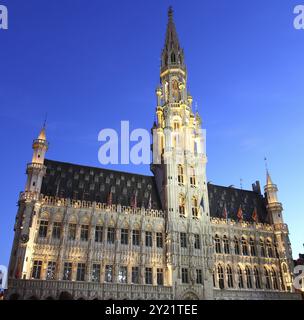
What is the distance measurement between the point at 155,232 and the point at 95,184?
11.7 metres

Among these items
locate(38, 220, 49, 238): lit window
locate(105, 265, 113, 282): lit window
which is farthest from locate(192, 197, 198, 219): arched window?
locate(38, 220, 49, 238): lit window

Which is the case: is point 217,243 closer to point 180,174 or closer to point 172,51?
point 180,174

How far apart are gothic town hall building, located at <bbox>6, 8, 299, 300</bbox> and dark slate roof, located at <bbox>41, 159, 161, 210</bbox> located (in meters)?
0.16

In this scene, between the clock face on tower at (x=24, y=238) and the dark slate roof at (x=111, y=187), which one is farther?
the dark slate roof at (x=111, y=187)

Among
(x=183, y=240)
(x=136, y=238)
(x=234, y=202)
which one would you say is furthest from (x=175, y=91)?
(x=136, y=238)

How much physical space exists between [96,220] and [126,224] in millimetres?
4371

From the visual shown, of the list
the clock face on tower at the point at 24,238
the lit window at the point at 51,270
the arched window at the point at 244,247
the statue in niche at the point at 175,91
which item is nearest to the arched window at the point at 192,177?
the arched window at the point at 244,247

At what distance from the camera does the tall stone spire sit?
2598 inches

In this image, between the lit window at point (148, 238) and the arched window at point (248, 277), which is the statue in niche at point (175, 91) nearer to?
the lit window at point (148, 238)

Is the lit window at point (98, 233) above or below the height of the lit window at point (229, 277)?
above

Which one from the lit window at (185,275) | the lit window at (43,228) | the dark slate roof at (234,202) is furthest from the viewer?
the dark slate roof at (234,202)

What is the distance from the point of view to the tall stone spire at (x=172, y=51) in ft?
217

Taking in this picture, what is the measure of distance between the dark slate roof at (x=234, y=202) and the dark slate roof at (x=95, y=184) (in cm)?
1079

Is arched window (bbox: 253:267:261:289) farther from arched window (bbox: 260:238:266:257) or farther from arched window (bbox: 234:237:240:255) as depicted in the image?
arched window (bbox: 234:237:240:255)
